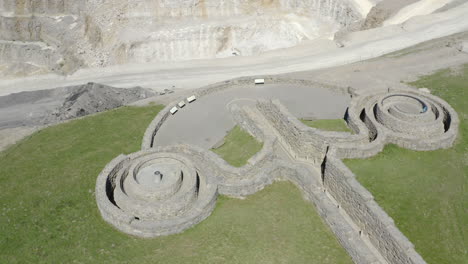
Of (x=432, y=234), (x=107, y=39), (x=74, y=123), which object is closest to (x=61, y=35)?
(x=107, y=39)

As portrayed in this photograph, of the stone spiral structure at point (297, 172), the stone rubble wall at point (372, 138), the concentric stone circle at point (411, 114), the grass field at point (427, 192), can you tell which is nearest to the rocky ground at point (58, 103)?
the stone spiral structure at point (297, 172)

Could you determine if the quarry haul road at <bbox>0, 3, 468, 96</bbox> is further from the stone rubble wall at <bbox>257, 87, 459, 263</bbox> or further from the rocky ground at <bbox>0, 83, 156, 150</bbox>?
the stone rubble wall at <bbox>257, 87, 459, 263</bbox>

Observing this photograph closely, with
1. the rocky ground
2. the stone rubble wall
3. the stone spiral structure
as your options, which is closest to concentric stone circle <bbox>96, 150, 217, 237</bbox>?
the stone spiral structure

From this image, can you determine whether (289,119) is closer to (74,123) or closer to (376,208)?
(376,208)

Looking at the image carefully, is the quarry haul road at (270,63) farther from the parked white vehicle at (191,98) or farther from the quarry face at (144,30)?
the parked white vehicle at (191,98)

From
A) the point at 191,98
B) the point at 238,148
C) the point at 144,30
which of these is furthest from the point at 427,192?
the point at 144,30

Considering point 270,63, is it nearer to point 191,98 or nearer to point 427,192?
point 191,98
